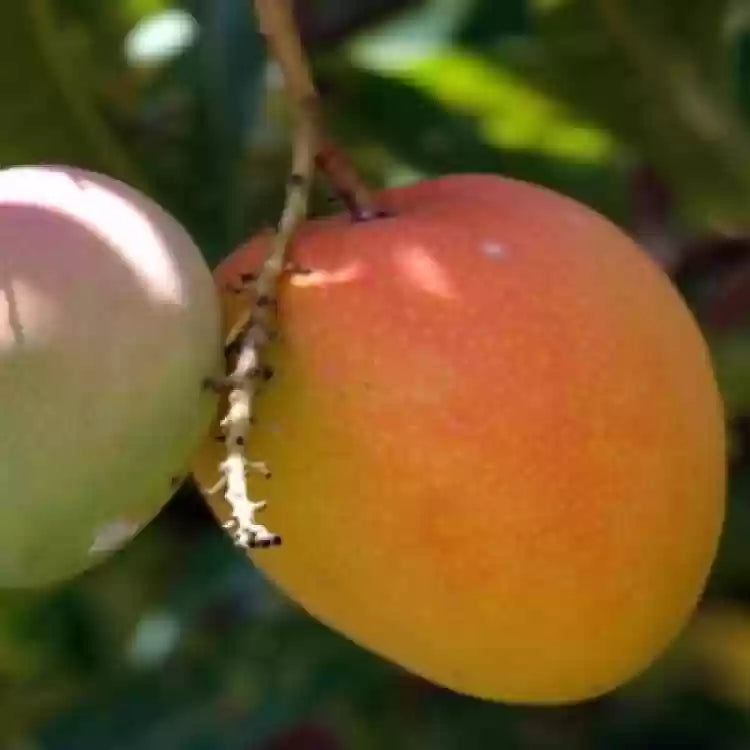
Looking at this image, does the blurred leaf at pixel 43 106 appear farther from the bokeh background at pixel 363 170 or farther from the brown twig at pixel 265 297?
the brown twig at pixel 265 297

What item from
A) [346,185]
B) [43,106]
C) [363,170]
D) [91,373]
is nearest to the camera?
[91,373]

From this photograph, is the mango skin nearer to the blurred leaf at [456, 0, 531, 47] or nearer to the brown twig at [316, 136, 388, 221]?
the brown twig at [316, 136, 388, 221]

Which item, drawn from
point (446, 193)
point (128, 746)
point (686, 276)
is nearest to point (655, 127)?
point (686, 276)

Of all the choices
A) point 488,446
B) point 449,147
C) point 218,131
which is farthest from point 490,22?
point 488,446

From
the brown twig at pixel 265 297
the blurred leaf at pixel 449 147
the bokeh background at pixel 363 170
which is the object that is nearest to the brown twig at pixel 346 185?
the brown twig at pixel 265 297

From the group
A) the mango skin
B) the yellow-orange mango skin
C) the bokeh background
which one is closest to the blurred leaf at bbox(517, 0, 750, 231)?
the bokeh background

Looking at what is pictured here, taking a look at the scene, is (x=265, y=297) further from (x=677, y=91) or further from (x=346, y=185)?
(x=677, y=91)
